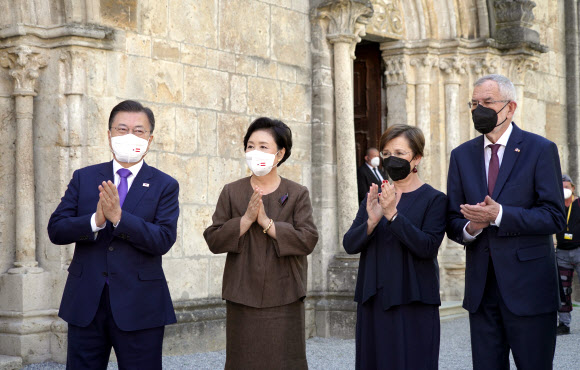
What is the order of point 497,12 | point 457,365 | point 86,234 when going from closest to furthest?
1. point 86,234
2. point 457,365
3. point 497,12

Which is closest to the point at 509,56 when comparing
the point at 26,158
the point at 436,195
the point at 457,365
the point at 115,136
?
the point at 457,365

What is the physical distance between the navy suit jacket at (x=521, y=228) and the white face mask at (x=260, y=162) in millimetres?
957

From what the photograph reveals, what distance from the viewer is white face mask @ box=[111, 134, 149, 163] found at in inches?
158

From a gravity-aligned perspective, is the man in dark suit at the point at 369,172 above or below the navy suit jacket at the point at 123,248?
above

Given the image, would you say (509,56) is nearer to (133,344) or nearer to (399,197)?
(399,197)

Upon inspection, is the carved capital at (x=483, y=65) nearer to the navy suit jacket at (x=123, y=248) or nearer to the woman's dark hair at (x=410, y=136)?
the woman's dark hair at (x=410, y=136)

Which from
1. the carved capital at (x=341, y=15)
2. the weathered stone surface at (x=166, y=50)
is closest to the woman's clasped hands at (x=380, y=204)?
the weathered stone surface at (x=166, y=50)

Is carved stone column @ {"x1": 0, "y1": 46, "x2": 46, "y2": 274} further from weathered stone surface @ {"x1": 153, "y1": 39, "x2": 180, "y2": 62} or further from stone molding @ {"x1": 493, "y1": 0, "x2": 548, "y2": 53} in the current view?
stone molding @ {"x1": 493, "y1": 0, "x2": 548, "y2": 53}

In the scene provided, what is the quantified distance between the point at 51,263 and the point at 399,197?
3.54m

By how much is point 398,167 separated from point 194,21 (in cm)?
402

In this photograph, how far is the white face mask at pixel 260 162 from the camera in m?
4.36

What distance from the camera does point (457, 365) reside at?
7.36m

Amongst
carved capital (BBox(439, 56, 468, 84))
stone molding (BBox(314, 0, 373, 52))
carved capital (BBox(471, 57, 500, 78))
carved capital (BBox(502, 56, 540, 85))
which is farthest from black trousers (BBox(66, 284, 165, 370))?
carved capital (BBox(502, 56, 540, 85))

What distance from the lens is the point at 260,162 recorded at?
14.3 feet
